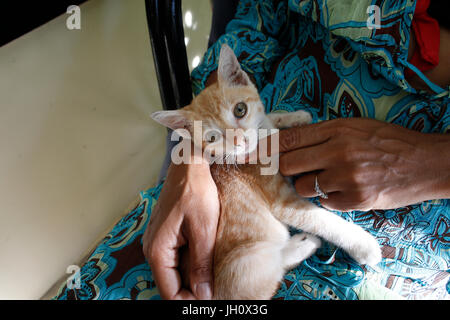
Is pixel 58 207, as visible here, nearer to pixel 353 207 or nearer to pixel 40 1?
pixel 40 1

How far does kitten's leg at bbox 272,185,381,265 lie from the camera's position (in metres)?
0.70

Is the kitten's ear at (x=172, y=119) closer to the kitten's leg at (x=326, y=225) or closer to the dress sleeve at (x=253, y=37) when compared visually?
the dress sleeve at (x=253, y=37)

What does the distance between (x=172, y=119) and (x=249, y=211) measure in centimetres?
30

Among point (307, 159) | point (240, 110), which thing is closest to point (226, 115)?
point (240, 110)

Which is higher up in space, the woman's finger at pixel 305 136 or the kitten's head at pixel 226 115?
the kitten's head at pixel 226 115

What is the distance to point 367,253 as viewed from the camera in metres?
0.70

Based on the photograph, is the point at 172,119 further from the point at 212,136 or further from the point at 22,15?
the point at 22,15

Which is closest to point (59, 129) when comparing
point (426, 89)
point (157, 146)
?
point (157, 146)

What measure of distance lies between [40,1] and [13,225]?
0.67 meters

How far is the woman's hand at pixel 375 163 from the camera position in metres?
0.63

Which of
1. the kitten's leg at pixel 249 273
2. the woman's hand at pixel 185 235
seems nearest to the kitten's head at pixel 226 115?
the woman's hand at pixel 185 235
